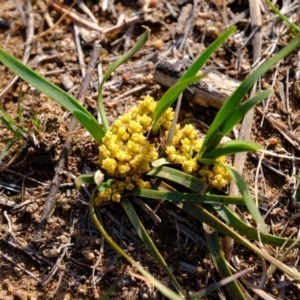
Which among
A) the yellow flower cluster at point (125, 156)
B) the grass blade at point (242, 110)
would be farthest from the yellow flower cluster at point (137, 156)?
the grass blade at point (242, 110)

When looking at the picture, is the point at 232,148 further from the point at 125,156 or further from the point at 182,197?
the point at 125,156

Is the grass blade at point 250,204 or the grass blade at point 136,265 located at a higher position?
the grass blade at point 250,204

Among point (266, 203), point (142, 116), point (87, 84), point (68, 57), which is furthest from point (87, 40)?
point (266, 203)

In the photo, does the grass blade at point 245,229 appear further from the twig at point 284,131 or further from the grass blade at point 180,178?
the twig at point 284,131

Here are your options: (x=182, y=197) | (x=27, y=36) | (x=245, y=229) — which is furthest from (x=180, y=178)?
(x=27, y=36)

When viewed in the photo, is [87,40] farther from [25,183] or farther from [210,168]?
[210,168]

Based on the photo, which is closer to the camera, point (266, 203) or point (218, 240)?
point (218, 240)
